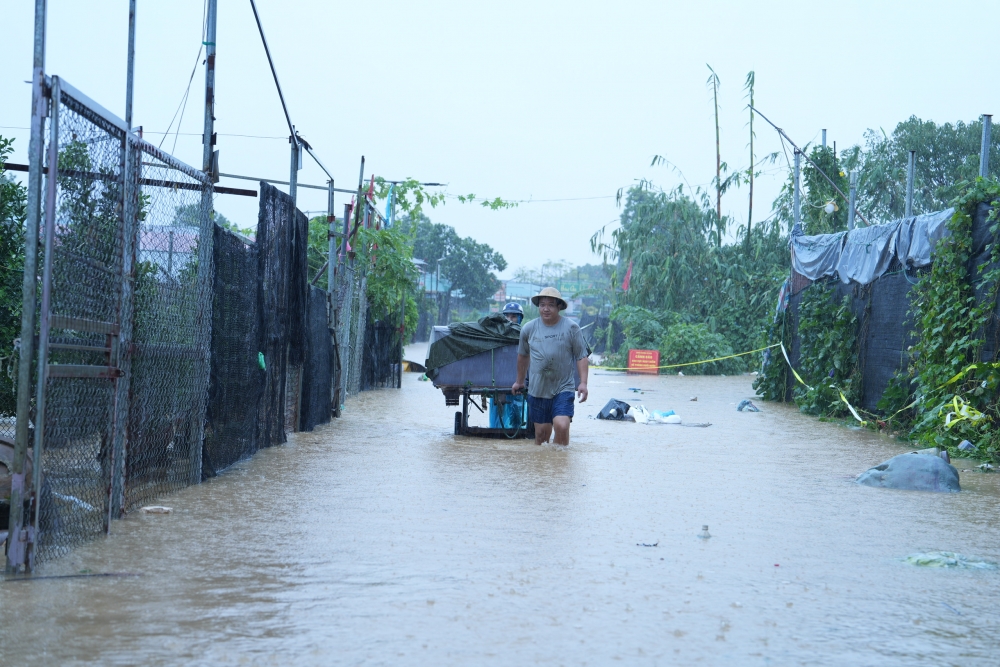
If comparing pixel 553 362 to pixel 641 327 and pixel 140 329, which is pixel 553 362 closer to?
pixel 140 329

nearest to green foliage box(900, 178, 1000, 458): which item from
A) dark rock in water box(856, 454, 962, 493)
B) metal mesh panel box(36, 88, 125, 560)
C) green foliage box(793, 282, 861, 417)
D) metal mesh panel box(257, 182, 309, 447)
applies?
dark rock in water box(856, 454, 962, 493)

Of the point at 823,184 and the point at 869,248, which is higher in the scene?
the point at 823,184

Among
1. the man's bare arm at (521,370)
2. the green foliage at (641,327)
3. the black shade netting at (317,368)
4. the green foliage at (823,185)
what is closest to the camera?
the man's bare arm at (521,370)

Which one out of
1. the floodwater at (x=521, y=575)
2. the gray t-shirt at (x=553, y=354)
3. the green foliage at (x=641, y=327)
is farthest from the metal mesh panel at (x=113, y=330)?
the green foliage at (x=641, y=327)

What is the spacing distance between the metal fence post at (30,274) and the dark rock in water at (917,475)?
692 centimetres

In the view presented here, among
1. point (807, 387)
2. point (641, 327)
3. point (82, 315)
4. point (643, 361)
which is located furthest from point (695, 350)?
point (82, 315)

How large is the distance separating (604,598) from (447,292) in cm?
7965

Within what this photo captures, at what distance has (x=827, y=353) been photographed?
18.6 metres

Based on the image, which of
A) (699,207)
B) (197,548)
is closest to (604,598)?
(197,548)

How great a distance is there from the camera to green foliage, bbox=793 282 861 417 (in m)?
17.6

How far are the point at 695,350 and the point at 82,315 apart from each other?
3487 cm

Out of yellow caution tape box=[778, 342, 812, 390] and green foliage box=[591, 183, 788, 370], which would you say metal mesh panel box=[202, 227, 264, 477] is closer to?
yellow caution tape box=[778, 342, 812, 390]

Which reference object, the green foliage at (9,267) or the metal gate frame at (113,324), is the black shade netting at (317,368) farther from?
the metal gate frame at (113,324)

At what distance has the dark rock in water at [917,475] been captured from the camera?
30.0 feet
